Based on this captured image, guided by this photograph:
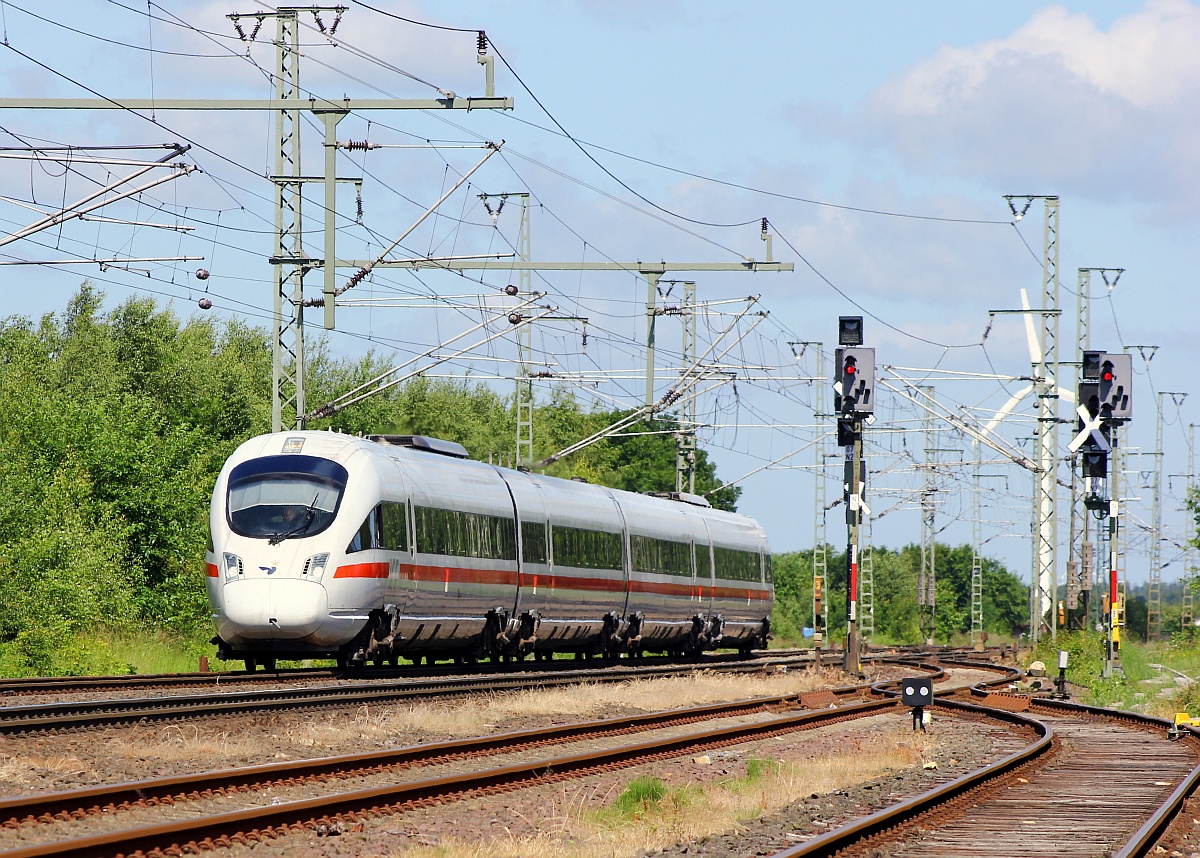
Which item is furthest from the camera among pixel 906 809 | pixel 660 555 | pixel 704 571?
pixel 704 571

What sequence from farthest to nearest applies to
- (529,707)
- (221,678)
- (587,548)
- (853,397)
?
(587,548) → (853,397) → (221,678) → (529,707)

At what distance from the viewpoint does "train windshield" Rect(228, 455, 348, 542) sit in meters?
23.3

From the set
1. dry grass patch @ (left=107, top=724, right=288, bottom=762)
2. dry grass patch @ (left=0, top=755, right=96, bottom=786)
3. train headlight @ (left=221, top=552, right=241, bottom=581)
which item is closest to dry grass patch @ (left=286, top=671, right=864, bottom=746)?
dry grass patch @ (left=107, top=724, right=288, bottom=762)

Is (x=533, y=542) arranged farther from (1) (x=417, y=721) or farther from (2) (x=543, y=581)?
(1) (x=417, y=721)

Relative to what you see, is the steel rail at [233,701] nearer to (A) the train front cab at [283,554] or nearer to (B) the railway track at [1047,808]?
(A) the train front cab at [283,554]

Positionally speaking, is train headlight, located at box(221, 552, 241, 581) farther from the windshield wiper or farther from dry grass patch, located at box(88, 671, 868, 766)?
dry grass patch, located at box(88, 671, 868, 766)

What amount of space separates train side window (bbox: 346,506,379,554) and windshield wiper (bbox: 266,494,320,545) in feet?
2.14

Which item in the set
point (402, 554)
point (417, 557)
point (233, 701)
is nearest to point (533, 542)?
point (417, 557)

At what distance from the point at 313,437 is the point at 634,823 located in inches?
535

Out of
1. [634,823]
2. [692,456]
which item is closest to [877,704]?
[634,823]

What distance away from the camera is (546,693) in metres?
23.3

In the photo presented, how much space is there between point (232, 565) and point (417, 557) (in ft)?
10.3

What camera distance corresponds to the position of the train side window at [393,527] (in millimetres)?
24297

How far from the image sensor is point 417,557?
83.4ft
